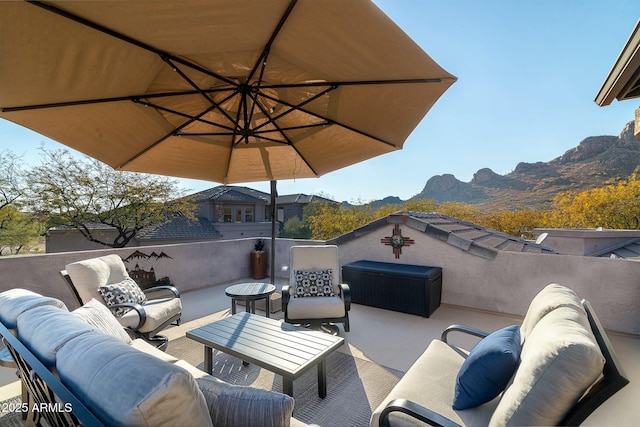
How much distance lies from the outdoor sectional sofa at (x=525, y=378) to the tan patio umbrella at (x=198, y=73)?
2.02 meters

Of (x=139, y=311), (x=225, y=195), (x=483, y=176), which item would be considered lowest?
(x=139, y=311)

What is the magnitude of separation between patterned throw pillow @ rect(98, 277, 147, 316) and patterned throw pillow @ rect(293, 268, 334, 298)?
2.09 metres

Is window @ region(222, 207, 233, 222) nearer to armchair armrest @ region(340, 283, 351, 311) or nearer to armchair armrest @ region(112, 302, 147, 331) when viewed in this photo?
armchair armrest @ region(112, 302, 147, 331)

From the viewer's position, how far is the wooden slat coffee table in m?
2.23

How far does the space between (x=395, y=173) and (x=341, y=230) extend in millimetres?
9868

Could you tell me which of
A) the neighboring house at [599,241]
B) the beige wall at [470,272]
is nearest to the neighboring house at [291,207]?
the beige wall at [470,272]

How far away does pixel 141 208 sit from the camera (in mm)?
12164

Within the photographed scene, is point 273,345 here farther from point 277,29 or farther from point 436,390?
point 277,29

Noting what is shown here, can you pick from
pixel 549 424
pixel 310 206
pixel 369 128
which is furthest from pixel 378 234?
pixel 310 206

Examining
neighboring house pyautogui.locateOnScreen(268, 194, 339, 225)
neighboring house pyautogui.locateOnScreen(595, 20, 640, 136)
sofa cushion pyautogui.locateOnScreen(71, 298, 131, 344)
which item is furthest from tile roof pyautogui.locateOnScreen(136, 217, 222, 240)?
neighboring house pyautogui.locateOnScreen(595, 20, 640, 136)

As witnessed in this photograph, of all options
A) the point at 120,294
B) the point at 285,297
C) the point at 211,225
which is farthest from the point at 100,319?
the point at 211,225

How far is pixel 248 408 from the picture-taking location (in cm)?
126

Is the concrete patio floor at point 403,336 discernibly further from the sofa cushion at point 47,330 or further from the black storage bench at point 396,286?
the sofa cushion at point 47,330

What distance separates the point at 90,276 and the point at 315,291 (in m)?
2.92
